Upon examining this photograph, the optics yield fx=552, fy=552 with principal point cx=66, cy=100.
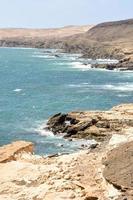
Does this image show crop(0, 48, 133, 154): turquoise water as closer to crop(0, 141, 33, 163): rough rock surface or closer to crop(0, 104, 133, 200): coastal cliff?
crop(0, 141, 33, 163): rough rock surface

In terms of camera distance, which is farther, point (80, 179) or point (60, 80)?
point (60, 80)

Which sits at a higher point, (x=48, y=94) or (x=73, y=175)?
(x=73, y=175)

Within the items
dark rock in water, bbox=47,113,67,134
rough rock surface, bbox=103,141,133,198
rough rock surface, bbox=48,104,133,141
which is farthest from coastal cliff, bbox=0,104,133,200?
dark rock in water, bbox=47,113,67,134

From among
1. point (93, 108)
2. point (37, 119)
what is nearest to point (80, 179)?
point (37, 119)

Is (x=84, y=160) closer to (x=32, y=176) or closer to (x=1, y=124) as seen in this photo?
(x=32, y=176)

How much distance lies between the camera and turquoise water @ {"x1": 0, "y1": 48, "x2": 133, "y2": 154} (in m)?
65.4

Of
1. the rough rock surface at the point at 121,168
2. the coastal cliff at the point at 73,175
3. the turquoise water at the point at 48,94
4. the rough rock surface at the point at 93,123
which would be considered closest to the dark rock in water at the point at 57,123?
the rough rock surface at the point at 93,123

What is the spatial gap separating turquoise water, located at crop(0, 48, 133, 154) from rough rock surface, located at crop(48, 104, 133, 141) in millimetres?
2281

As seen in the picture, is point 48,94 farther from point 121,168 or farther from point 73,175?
point 121,168

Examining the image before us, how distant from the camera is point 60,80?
13062 centimetres

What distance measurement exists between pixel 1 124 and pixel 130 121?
18.8 metres

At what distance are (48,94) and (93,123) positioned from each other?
40.1 metres

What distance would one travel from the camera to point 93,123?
63.1 metres

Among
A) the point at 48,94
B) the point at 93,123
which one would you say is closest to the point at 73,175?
the point at 93,123
